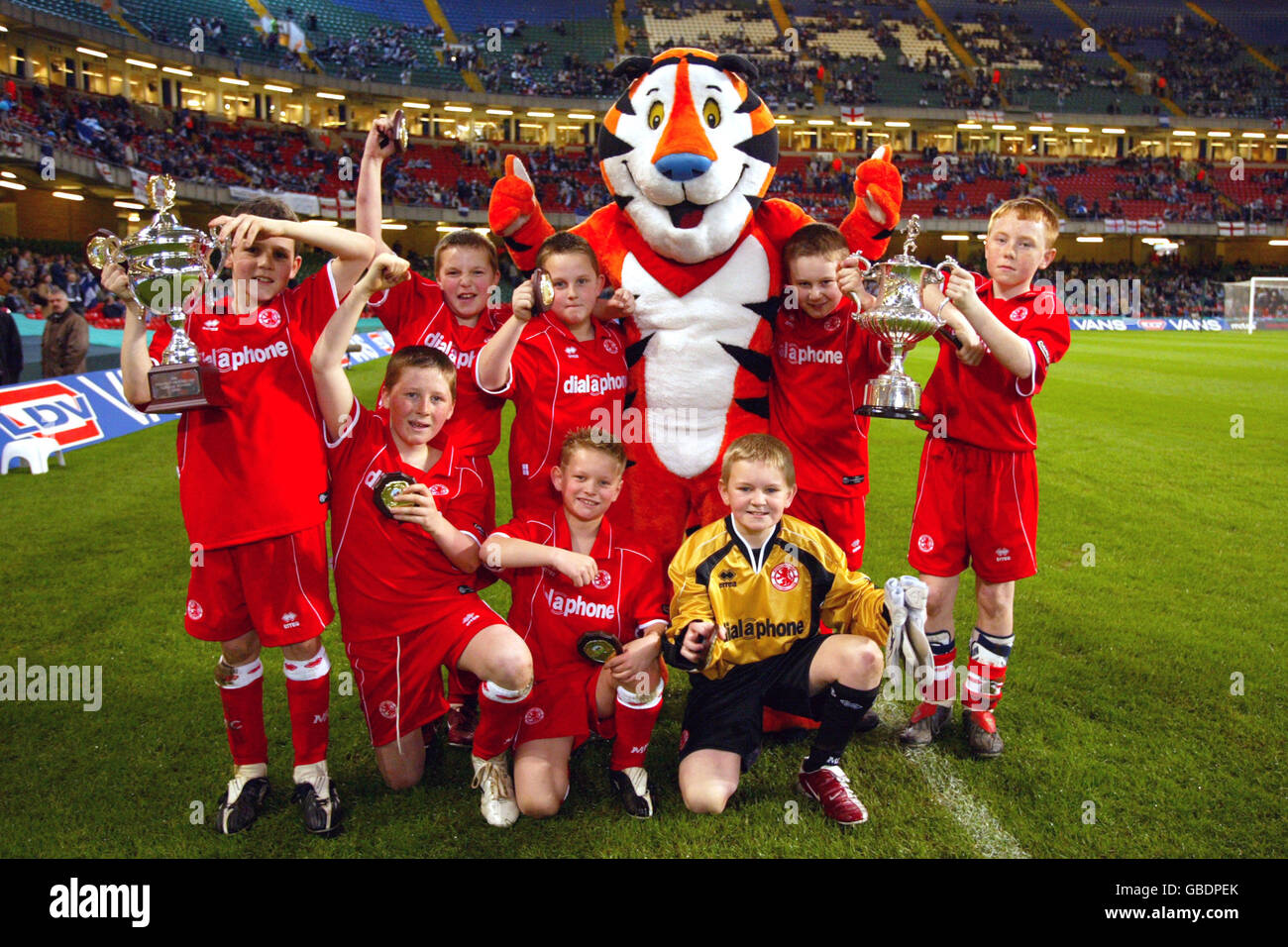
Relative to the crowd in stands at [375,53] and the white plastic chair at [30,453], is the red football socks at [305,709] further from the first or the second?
the crowd in stands at [375,53]

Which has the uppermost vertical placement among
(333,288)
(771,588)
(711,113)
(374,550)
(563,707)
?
(711,113)

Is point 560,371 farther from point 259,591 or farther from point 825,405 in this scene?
point 259,591

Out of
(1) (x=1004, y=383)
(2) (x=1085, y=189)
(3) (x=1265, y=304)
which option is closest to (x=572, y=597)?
(1) (x=1004, y=383)

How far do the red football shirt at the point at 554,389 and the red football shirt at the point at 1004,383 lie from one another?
126 cm

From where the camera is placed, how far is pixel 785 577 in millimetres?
3037

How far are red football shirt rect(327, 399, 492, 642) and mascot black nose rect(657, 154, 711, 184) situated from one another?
1.43m

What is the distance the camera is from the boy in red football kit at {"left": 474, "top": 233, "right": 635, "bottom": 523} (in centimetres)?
333

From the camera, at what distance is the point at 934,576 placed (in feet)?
11.3

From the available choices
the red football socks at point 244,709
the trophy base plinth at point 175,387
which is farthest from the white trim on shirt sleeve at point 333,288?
the red football socks at point 244,709

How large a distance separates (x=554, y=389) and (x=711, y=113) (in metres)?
1.28

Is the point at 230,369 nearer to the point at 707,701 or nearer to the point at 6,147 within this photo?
the point at 707,701

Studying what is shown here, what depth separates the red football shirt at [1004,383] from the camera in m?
3.23

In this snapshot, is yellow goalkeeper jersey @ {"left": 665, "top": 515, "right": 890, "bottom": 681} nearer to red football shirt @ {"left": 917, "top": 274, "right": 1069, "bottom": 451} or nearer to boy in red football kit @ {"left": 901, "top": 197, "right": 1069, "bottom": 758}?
boy in red football kit @ {"left": 901, "top": 197, "right": 1069, "bottom": 758}

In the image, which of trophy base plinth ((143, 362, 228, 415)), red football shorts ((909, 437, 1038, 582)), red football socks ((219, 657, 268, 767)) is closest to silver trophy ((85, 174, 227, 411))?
trophy base plinth ((143, 362, 228, 415))
